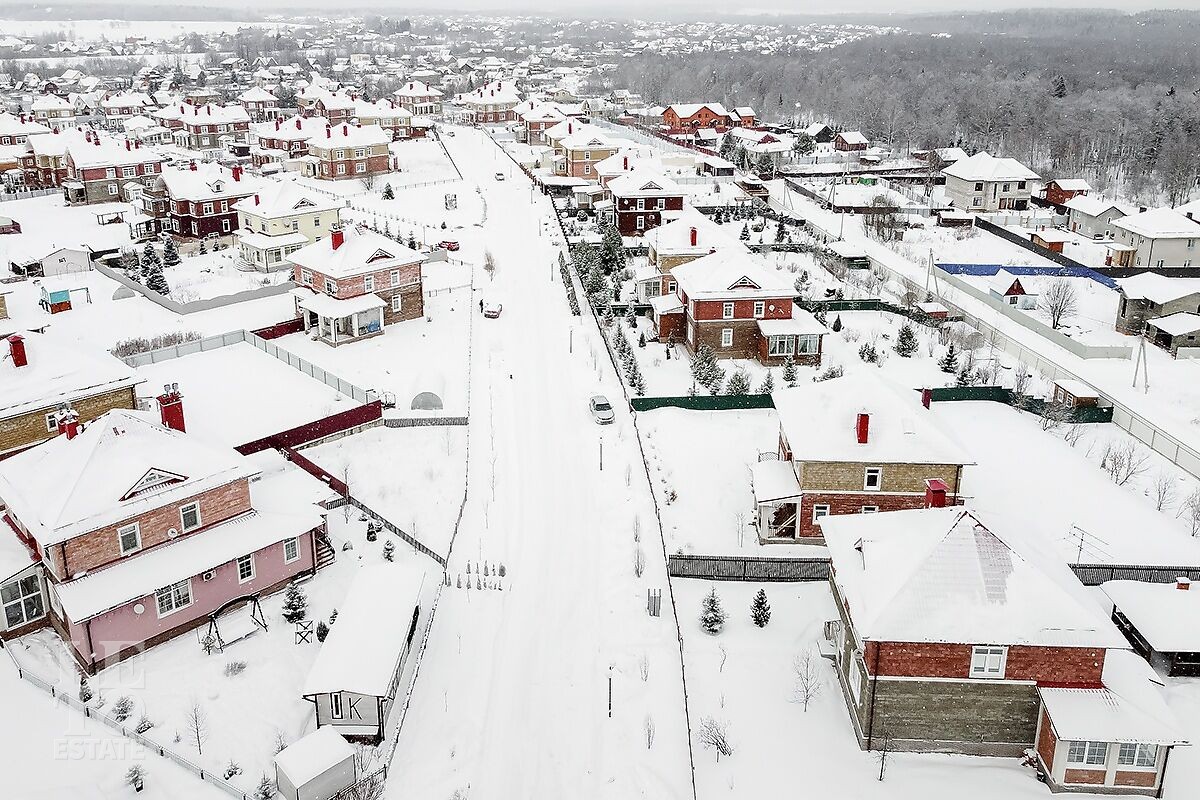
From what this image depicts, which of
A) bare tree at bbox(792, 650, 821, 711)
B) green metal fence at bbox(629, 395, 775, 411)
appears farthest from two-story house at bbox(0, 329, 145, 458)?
bare tree at bbox(792, 650, 821, 711)

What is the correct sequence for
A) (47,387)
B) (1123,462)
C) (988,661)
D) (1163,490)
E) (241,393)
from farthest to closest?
1. (241,393)
2. (1123,462)
3. (1163,490)
4. (47,387)
5. (988,661)

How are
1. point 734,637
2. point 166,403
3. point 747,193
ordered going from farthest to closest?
1. point 747,193
2. point 166,403
3. point 734,637

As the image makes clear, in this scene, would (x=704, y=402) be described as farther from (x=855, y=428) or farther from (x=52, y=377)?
(x=52, y=377)

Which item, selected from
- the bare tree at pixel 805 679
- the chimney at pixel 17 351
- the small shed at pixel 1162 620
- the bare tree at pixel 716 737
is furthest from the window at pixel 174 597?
the small shed at pixel 1162 620

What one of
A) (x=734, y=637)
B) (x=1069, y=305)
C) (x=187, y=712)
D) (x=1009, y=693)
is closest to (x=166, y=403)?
(x=187, y=712)

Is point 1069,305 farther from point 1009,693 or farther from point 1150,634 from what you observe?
point 1009,693

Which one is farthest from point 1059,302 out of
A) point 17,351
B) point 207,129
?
Answer: point 207,129
